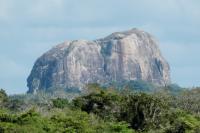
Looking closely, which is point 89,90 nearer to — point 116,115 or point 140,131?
point 116,115

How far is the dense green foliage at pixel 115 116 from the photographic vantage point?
51531 mm

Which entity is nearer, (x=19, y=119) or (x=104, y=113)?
(x=19, y=119)

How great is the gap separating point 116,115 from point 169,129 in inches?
473

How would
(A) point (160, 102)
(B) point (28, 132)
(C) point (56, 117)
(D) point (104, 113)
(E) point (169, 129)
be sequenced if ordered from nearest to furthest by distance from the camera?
(B) point (28, 132), (E) point (169, 129), (C) point (56, 117), (A) point (160, 102), (D) point (104, 113)

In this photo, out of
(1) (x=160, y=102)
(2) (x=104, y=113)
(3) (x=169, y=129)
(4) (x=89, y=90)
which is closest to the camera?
(3) (x=169, y=129)

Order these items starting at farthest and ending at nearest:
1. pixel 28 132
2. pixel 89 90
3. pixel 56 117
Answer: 1. pixel 89 90
2. pixel 56 117
3. pixel 28 132

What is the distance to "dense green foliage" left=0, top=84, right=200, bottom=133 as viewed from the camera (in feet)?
169

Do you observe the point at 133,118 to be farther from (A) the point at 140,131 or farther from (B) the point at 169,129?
(B) the point at 169,129

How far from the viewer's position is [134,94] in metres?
63.2

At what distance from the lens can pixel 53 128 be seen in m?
51.0

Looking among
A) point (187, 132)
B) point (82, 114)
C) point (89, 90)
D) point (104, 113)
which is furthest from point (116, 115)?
point (187, 132)

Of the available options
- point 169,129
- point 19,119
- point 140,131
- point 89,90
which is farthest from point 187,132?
point 89,90

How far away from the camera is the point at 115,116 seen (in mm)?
63281

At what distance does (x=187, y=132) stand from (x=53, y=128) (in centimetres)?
1010
